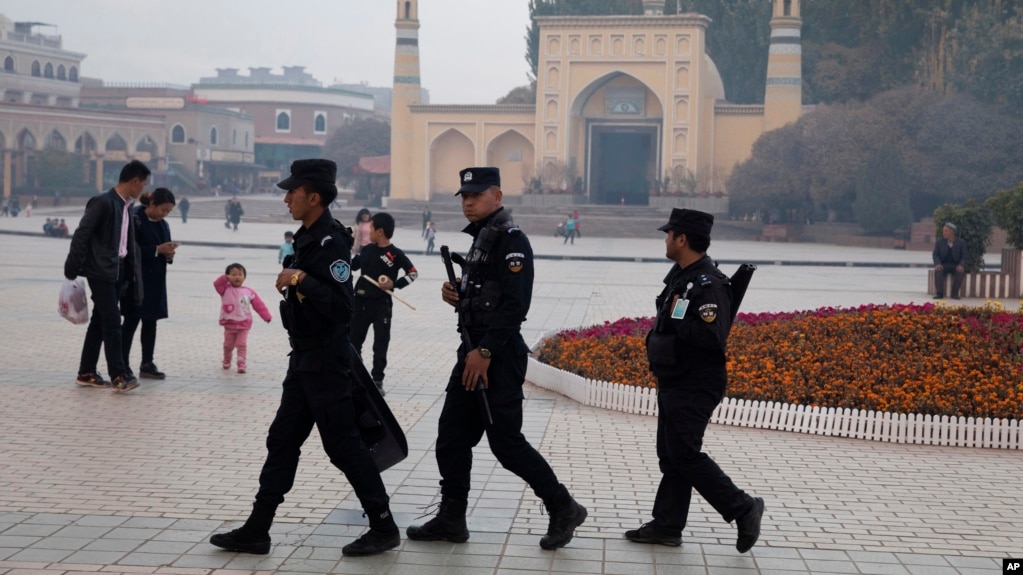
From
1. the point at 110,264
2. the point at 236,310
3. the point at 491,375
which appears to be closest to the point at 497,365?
the point at 491,375

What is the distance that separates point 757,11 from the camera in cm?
5994

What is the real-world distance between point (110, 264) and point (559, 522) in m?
4.91

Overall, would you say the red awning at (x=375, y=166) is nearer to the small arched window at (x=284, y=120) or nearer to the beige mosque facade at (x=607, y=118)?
the beige mosque facade at (x=607, y=118)

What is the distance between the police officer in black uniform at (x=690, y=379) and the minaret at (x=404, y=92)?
52044 millimetres

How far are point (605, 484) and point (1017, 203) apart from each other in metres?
15.4

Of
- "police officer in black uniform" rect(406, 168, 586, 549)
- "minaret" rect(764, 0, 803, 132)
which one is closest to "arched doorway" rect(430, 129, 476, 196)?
"minaret" rect(764, 0, 803, 132)

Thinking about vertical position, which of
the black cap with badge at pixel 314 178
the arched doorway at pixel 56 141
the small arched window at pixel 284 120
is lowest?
the black cap with badge at pixel 314 178

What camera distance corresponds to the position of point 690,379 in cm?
541

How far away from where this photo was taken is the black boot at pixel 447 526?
552 centimetres

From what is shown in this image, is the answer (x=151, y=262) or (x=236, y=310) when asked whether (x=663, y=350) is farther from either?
(x=236, y=310)

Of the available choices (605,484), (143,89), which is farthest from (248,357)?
(143,89)

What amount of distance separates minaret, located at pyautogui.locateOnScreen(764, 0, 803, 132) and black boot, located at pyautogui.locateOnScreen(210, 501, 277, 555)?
48480 millimetres

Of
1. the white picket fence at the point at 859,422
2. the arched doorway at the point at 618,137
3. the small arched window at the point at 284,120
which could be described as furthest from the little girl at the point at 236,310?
the small arched window at the point at 284,120

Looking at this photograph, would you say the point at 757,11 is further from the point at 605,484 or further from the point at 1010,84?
the point at 605,484
